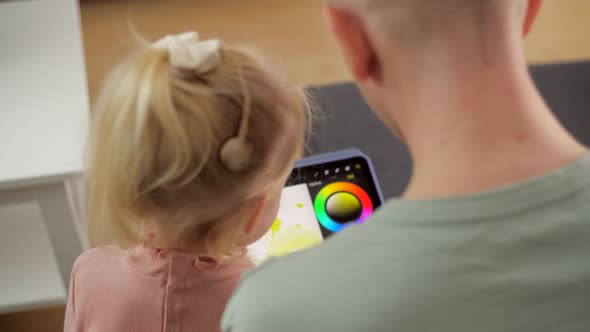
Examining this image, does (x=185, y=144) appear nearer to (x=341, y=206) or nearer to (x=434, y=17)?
(x=434, y=17)

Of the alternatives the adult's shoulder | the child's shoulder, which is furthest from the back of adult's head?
the child's shoulder

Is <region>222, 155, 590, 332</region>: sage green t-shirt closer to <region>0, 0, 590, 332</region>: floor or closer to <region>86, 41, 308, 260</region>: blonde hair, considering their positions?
<region>86, 41, 308, 260</region>: blonde hair

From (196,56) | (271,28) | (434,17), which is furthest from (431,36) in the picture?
Answer: (271,28)

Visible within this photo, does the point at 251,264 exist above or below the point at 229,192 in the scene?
below

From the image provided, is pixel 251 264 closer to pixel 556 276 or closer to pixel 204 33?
pixel 556 276

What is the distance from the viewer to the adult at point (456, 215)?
40 cm

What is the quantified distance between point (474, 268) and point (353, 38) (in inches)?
8.1

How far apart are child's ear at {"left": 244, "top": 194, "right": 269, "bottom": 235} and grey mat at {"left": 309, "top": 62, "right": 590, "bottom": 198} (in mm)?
560

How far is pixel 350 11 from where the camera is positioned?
490 mm

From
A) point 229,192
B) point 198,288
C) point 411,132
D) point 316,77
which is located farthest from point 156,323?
point 316,77

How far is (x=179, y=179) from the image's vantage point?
25.1 inches

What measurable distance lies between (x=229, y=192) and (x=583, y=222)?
0.37 m

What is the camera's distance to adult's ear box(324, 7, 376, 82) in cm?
49

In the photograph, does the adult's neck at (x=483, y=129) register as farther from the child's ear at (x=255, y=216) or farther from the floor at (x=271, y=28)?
the floor at (x=271, y=28)
